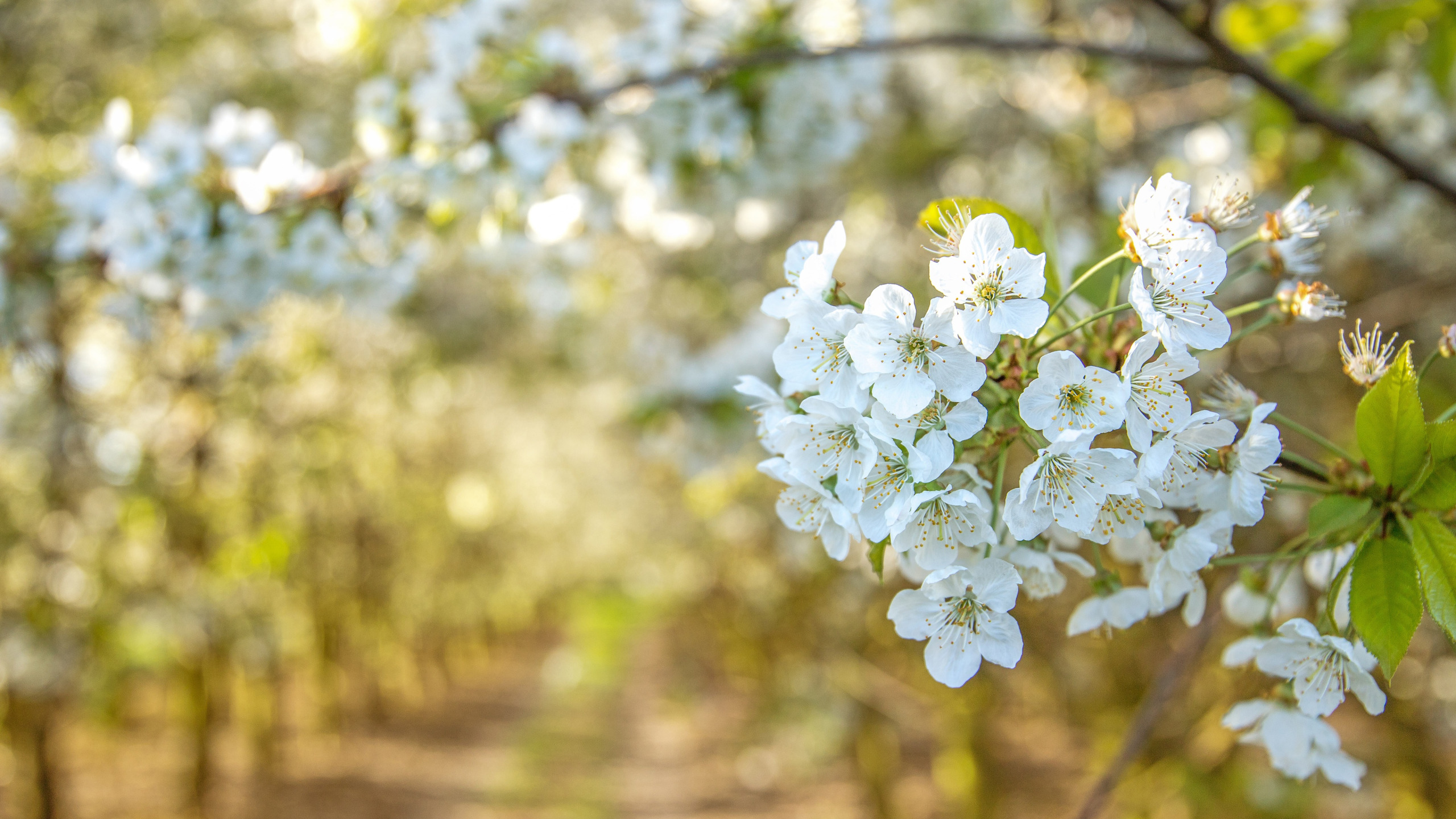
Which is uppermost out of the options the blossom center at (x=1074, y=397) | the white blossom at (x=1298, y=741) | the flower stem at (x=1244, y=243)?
the blossom center at (x=1074, y=397)

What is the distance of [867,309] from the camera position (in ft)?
3.33

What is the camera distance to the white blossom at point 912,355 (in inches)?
38.2

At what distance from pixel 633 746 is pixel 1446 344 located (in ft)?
43.8

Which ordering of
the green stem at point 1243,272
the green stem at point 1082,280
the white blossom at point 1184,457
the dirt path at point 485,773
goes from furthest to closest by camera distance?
the dirt path at point 485,773, the green stem at point 1243,272, the green stem at point 1082,280, the white blossom at point 1184,457

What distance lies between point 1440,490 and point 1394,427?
0.10 metres

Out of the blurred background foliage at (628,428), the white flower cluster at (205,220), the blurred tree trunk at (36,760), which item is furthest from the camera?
the blurred tree trunk at (36,760)

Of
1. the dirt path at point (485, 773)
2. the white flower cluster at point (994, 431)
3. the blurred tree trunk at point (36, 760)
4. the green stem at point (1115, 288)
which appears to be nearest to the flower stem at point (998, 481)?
the white flower cluster at point (994, 431)

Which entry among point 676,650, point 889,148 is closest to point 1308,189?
point 889,148

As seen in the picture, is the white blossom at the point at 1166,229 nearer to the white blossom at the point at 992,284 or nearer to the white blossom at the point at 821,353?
the white blossom at the point at 992,284

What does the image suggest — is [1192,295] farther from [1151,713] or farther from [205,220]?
[205,220]

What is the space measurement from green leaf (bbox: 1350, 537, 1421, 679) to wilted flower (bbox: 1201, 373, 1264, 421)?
23 cm

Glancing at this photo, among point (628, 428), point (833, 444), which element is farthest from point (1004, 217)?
point (628, 428)

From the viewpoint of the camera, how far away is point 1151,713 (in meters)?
1.57

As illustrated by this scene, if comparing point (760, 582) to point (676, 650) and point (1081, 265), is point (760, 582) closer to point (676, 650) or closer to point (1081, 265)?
point (1081, 265)
